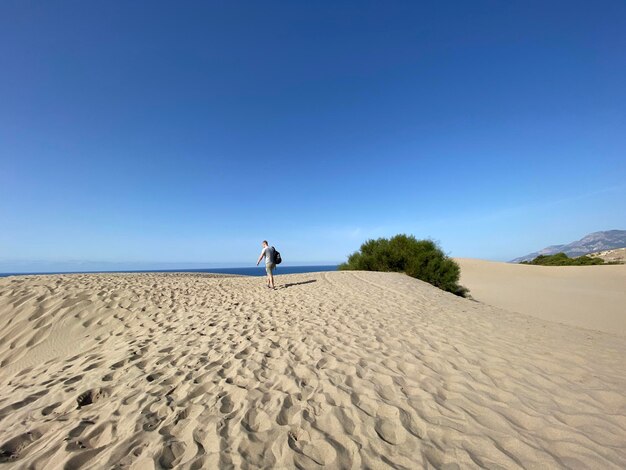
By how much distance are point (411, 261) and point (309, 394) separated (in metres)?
14.6

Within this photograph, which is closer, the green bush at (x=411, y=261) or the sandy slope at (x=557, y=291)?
the sandy slope at (x=557, y=291)

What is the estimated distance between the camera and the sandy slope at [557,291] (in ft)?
36.3

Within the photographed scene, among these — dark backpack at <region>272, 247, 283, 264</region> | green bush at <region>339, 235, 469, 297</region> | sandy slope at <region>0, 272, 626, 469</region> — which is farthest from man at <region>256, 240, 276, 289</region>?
green bush at <region>339, 235, 469, 297</region>

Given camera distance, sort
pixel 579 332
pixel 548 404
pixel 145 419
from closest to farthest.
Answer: pixel 145 419 < pixel 548 404 < pixel 579 332

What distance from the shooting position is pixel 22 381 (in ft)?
14.4

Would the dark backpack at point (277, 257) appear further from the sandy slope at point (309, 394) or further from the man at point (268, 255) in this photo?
the sandy slope at point (309, 394)

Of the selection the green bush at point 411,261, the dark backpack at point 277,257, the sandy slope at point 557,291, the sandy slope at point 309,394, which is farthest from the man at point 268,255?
the sandy slope at point 557,291

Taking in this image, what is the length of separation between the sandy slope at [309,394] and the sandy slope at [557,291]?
662 cm

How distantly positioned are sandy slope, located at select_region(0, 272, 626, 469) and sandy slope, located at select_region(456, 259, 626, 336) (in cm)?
662

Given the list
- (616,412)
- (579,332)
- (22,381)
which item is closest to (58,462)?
(22,381)

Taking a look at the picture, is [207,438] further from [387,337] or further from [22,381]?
[22,381]

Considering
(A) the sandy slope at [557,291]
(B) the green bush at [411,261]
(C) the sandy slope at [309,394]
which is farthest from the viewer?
(B) the green bush at [411,261]

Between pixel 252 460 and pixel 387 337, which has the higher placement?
pixel 387 337

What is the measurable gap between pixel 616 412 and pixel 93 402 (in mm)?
6220
